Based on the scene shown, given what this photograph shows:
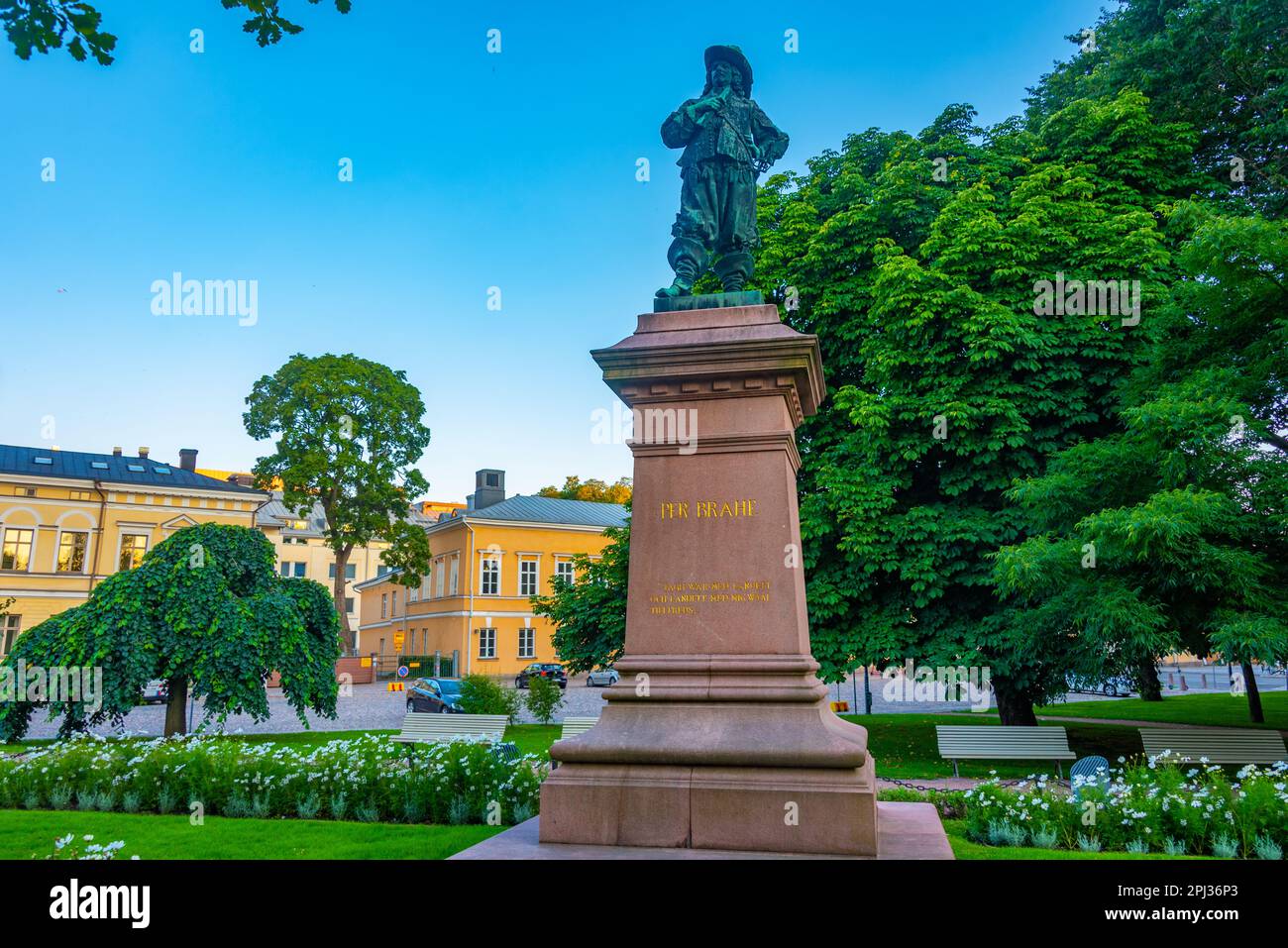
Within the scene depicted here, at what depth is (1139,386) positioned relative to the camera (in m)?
13.5

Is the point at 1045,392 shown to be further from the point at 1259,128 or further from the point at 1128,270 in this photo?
the point at 1259,128

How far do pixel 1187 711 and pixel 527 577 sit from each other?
32.9 m

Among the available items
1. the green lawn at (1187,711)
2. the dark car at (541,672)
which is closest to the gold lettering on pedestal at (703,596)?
the green lawn at (1187,711)

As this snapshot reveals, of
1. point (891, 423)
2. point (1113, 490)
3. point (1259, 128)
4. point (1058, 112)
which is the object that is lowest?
point (1113, 490)

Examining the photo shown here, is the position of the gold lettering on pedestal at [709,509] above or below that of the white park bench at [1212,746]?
above

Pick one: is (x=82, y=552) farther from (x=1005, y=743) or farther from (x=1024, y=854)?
(x=1024, y=854)

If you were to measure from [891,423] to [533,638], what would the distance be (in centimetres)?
3705

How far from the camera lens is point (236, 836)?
7.58 m

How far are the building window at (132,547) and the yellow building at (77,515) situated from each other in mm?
54

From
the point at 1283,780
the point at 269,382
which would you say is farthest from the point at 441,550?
the point at 1283,780

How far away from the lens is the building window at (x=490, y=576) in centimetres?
4834

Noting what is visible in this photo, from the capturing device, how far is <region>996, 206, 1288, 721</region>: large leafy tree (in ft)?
35.8

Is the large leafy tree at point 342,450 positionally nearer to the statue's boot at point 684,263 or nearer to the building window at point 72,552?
the building window at point 72,552
